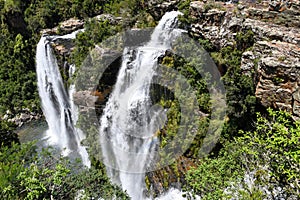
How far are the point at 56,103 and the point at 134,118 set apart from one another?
855cm

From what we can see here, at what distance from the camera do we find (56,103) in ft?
65.8

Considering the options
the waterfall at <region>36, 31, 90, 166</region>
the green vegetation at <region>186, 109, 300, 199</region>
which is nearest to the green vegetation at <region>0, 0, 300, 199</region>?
the green vegetation at <region>186, 109, 300, 199</region>

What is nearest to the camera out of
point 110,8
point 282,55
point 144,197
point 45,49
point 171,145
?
point 282,55

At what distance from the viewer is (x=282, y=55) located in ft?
32.3

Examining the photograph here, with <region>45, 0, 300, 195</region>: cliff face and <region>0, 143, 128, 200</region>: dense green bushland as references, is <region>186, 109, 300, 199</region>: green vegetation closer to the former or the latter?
<region>45, 0, 300, 195</region>: cliff face

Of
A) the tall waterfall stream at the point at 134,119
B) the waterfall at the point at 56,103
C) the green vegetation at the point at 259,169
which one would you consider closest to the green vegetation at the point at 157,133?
the green vegetation at the point at 259,169

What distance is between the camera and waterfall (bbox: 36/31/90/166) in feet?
60.0

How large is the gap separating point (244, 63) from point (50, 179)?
8.50 m

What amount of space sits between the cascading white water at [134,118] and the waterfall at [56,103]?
11.1ft

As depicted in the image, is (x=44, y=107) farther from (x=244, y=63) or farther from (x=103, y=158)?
(x=244, y=63)

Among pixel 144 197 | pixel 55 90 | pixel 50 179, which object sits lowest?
pixel 144 197

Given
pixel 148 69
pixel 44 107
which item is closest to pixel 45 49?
pixel 44 107

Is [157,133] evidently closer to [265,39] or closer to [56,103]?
[265,39]

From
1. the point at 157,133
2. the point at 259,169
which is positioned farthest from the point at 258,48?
the point at 157,133
